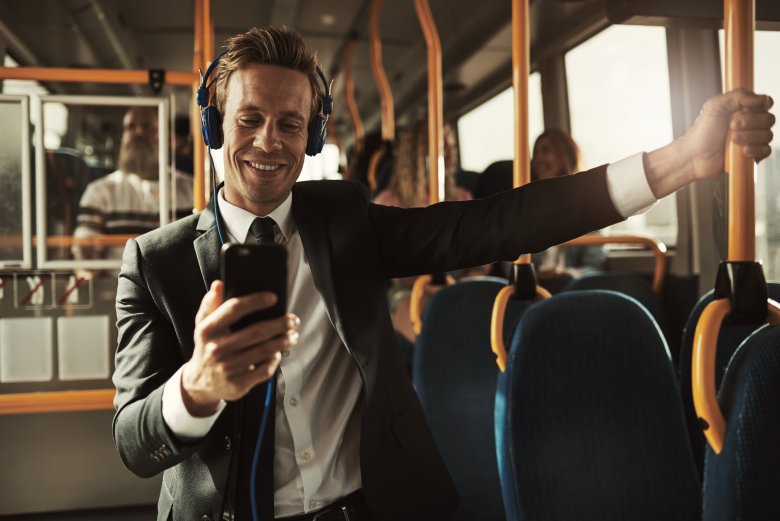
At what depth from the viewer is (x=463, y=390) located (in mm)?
2438

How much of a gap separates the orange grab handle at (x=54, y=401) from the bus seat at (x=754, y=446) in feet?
6.37

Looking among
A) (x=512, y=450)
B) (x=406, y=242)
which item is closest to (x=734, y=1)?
(x=406, y=242)

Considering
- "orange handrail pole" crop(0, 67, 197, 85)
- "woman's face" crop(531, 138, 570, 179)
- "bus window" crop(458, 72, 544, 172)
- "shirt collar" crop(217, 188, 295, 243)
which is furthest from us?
"bus window" crop(458, 72, 544, 172)

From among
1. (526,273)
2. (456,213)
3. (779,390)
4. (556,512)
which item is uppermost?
(456,213)

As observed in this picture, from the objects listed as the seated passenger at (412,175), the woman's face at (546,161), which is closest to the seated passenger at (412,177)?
the seated passenger at (412,175)

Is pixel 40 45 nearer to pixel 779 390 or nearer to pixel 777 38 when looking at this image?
pixel 777 38

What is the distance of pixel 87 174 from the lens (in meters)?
2.54

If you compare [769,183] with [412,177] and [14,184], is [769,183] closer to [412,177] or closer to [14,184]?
[412,177]

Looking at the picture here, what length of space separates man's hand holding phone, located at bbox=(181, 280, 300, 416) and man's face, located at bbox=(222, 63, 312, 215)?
0.51 m

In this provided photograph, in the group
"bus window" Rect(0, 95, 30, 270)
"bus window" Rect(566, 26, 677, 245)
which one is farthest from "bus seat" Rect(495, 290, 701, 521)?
"bus window" Rect(566, 26, 677, 245)

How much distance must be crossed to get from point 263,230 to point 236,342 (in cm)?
53

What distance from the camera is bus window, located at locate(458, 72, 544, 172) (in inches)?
256

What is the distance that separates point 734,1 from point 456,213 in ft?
1.93

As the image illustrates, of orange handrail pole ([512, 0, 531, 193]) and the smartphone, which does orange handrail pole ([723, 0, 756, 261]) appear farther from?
the smartphone
